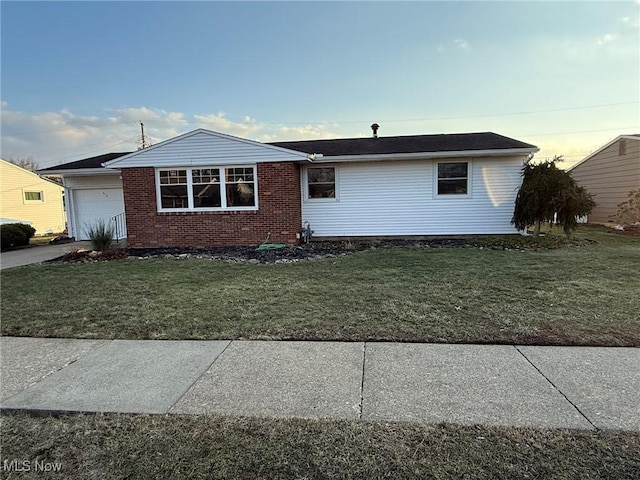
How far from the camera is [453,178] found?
12.8 m

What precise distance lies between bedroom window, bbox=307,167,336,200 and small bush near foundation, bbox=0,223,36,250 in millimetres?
12360

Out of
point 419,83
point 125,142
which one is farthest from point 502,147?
point 125,142

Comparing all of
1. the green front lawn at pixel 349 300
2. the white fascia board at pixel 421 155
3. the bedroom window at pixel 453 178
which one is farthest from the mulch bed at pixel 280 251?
the white fascia board at pixel 421 155

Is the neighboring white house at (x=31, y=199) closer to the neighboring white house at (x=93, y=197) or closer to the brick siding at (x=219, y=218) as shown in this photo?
the neighboring white house at (x=93, y=197)

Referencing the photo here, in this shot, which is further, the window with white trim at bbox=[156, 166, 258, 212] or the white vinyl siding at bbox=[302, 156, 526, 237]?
the white vinyl siding at bbox=[302, 156, 526, 237]

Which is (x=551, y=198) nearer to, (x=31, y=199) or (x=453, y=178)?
(x=453, y=178)

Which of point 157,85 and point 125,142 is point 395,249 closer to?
point 157,85

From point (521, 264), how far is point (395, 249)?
11.8 ft

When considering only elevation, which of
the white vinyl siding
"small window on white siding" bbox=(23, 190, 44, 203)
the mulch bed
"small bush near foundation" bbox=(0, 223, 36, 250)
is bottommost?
the mulch bed

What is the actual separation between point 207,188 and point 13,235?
930 cm

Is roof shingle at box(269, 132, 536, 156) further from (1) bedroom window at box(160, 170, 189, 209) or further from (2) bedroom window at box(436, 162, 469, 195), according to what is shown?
(1) bedroom window at box(160, 170, 189, 209)

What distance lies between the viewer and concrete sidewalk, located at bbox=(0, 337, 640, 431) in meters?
2.68

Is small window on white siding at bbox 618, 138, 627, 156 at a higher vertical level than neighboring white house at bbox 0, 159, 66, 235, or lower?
higher

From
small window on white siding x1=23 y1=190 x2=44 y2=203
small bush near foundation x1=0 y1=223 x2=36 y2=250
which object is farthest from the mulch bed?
small window on white siding x1=23 y1=190 x2=44 y2=203
